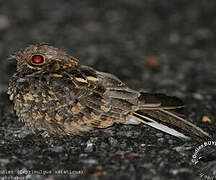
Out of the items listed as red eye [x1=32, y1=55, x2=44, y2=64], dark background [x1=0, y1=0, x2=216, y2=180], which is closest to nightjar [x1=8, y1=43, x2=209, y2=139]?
red eye [x1=32, y1=55, x2=44, y2=64]

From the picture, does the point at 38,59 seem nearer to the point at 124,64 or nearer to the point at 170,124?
the point at 170,124

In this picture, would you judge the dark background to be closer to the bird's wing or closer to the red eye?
the bird's wing

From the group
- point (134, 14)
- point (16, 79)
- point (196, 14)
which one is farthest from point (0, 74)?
point (196, 14)

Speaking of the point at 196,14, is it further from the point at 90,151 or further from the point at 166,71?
the point at 90,151

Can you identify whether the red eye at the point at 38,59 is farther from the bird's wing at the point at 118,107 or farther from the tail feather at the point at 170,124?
the tail feather at the point at 170,124

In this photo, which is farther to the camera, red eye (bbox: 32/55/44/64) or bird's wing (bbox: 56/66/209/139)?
red eye (bbox: 32/55/44/64)

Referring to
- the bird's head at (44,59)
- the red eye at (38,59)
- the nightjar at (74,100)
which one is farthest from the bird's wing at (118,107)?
the red eye at (38,59)
